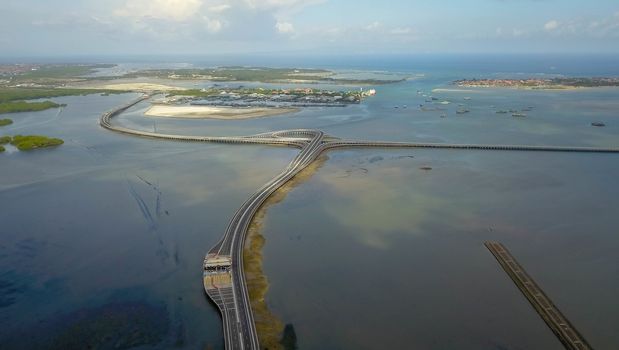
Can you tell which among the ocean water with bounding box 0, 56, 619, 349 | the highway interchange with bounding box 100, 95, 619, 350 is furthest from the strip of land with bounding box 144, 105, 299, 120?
the ocean water with bounding box 0, 56, 619, 349

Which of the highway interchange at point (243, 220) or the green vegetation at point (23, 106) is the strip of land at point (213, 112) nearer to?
the highway interchange at point (243, 220)

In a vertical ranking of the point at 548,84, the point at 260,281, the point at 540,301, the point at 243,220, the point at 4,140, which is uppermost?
the point at 548,84

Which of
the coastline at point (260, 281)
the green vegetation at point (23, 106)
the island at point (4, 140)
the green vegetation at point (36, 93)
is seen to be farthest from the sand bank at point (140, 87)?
the coastline at point (260, 281)

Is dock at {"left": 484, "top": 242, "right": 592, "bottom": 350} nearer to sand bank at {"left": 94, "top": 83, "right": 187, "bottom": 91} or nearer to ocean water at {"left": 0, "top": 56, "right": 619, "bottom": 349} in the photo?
ocean water at {"left": 0, "top": 56, "right": 619, "bottom": 349}

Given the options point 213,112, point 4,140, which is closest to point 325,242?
point 4,140

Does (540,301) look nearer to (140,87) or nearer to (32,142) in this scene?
(32,142)

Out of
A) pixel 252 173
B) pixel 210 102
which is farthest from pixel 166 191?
pixel 210 102
